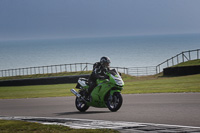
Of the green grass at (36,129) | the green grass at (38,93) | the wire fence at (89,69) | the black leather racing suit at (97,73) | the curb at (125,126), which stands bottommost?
the green grass at (36,129)

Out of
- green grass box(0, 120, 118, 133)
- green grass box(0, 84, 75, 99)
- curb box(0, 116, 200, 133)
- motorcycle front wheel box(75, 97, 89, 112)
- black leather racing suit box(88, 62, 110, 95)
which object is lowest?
green grass box(0, 120, 118, 133)

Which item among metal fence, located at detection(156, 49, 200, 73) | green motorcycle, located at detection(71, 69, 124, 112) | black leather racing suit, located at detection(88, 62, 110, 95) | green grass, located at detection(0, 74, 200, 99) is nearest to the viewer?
green motorcycle, located at detection(71, 69, 124, 112)

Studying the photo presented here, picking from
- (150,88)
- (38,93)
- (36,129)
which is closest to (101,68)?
(36,129)

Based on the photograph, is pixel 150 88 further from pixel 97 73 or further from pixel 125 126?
pixel 125 126

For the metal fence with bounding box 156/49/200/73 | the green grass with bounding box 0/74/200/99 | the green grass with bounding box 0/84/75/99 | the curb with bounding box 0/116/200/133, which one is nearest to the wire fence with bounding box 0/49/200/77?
the metal fence with bounding box 156/49/200/73

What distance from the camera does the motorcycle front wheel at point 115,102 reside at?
12.9 m

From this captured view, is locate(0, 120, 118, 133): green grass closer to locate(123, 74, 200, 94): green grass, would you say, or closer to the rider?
the rider

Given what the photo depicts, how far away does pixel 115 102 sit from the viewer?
43.1ft

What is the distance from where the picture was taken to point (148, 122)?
1042 cm

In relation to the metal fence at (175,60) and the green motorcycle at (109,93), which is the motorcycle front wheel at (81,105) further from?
the metal fence at (175,60)

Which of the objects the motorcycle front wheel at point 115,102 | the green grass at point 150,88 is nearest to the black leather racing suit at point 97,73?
the motorcycle front wheel at point 115,102

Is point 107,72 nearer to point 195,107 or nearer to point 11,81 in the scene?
point 195,107

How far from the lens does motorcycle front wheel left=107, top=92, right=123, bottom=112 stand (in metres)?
12.9

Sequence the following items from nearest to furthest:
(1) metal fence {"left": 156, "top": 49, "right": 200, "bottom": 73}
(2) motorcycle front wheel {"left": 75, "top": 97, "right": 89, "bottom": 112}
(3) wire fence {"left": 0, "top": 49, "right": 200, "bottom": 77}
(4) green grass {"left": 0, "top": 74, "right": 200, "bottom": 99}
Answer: (2) motorcycle front wheel {"left": 75, "top": 97, "right": 89, "bottom": 112} → (4) green grass {"left": 0, "top": 74, "right": 200, "bottom": 99} → (1) metal fence {"left": 156, "top": 49, "right": 200, "bottom": 73} → (3) wire fence {"left": 0, "top": 49, "right": 200, "bottom": 77}
